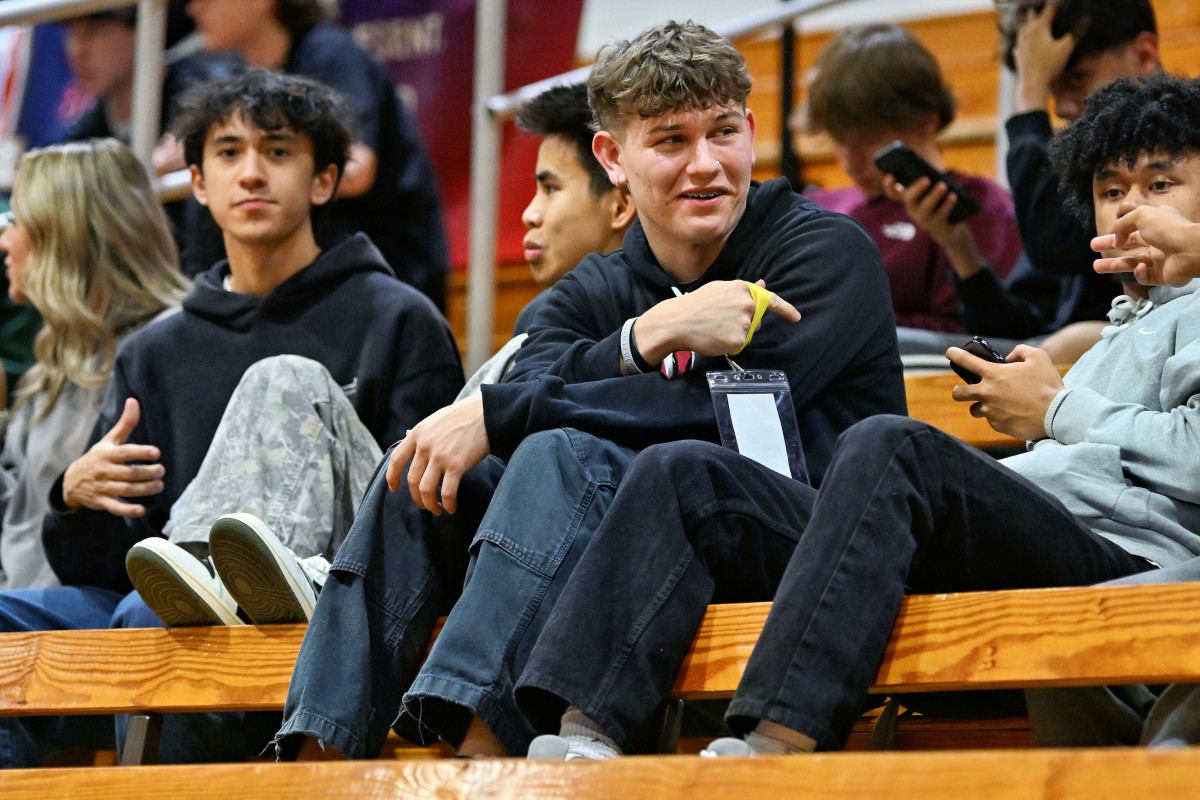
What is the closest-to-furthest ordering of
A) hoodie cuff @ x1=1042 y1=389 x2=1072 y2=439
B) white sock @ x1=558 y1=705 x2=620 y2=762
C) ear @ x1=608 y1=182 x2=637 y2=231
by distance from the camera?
white sock @ x1=558 y1=705 x2=620 y2=762
hoodie cuff @ x1=1042 y1=389 x2=1072 y2=439
ear @ x1=608 y1=182 x2=637 y2=231

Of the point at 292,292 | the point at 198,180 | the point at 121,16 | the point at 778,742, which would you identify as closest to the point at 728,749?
the point at 778,742

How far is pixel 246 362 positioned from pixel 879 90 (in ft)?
3.84

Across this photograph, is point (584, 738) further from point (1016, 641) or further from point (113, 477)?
point (113, 477)

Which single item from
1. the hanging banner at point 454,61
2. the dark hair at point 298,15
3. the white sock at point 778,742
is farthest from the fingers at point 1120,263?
the hanging banner at point 454,61

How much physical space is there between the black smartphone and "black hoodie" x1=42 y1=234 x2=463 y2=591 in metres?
0.76

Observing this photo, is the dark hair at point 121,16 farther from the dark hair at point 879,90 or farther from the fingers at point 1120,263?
the fingers at point 1120,263

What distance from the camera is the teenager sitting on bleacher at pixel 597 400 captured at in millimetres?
1654

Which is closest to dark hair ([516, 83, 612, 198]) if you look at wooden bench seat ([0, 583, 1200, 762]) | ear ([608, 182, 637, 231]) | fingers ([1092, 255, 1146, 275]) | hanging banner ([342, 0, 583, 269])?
ear ([608, 182, 637, 231])

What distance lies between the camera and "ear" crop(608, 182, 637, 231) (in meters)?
2.48

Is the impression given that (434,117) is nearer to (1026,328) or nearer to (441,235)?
(441,235)

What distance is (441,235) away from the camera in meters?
3.30

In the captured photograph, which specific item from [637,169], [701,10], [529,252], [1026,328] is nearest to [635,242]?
[637,169]

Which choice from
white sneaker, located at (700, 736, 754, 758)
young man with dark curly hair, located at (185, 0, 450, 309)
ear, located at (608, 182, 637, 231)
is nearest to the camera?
white sneaker, located at (700, 736, 754, 758)

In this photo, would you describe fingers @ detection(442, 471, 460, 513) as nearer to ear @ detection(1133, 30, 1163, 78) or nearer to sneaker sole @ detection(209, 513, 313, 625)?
sneaker sole @ detection(209, 513, 313, 625)
